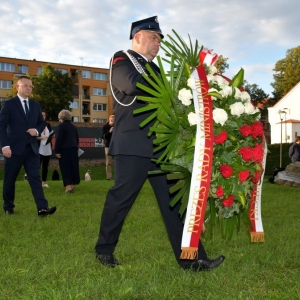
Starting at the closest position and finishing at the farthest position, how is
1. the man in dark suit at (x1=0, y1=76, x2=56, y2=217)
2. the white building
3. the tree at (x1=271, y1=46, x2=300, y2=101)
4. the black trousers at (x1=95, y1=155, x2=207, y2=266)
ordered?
the black trousers at (x1=95, y1=155, x2=207, y2=266) < the man in dark suit at (x1=0, y1=76, x2=56, y2=217) < the white building < the tree at (x1=271, y1=46, x2=300, y2=101)

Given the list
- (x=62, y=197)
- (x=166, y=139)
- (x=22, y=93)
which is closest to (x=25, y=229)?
(x=22, y=93)

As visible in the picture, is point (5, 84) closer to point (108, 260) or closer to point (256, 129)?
point (108, 260)

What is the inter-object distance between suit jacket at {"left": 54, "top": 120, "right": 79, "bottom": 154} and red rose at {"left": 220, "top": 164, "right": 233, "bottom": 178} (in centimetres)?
901

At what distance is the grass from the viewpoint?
12.1ft

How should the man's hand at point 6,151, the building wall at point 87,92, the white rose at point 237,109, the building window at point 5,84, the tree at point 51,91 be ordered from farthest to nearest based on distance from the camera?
the building wall at point 87,92, the building window at point 5,84, the tree at point 51,91, the man's hand at point 6,151, the white rose at point 237,109

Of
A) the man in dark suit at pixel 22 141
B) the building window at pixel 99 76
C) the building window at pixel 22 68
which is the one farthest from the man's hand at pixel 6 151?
the building window at pixel 99 76

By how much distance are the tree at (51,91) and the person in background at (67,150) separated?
47.8 m

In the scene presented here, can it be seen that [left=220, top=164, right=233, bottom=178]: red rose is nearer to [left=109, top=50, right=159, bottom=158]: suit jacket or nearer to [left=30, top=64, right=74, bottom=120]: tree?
[left=109, top=50, right=159, bottom=158]: suit jacket

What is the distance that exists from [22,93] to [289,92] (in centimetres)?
6079

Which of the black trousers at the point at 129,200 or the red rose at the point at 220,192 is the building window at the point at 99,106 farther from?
the red rose at the point at 220,192

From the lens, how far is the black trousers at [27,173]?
26.2 ft

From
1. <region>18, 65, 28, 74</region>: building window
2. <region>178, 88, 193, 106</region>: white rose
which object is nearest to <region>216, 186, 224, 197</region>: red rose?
<region>178, 88, 193, 106</region>: white rose

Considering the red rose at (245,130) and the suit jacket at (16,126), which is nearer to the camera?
the red rose at (245,130)

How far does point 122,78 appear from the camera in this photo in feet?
13.8
